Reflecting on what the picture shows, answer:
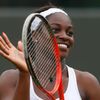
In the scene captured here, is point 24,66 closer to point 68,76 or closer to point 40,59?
point 40,59

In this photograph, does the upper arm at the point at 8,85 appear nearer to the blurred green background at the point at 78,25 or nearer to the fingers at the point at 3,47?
the fingers at the point at 3,47

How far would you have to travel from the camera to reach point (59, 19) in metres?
5.24

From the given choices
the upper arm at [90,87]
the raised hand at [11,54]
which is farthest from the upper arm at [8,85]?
the raised hand at [11,54]

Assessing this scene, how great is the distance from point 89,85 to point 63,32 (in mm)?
469

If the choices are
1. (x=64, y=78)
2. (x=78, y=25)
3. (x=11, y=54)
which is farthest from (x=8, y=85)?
(x=78, y=25)

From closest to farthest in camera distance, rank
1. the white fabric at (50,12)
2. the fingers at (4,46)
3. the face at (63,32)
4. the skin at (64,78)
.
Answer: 1. the fingers at (4,46)
2. the skin at (64,78)
3. the face at (63,32)
4. the white fabric at (50,12)

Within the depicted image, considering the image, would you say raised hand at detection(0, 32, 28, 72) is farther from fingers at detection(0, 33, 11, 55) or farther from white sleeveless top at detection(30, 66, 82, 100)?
white sleeveless top at detection(30, 66, 82, 100)

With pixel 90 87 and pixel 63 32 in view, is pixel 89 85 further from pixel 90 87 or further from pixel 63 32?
pixel 63 32

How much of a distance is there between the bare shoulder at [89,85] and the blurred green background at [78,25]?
372 cm

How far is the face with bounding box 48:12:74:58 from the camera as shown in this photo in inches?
203

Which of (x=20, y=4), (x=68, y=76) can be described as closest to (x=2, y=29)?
(x=20, y=4)

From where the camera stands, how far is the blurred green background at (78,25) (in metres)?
9.20

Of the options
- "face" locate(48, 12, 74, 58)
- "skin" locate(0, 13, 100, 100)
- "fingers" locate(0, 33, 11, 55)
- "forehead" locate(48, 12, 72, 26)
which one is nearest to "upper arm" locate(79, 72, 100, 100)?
"skin" locate(0, 13, 100, 100)

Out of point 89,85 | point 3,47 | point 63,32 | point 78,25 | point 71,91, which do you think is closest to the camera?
point 3,47
